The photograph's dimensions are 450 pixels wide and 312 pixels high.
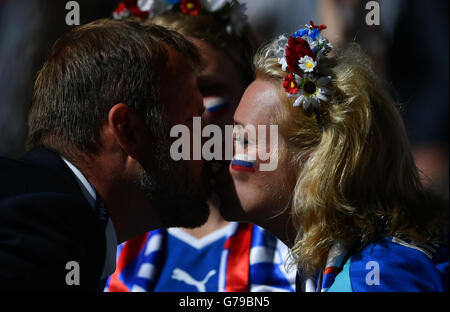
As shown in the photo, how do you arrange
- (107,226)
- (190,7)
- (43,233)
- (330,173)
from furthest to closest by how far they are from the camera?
(190,7), (330,173), (107,226), (43,233)

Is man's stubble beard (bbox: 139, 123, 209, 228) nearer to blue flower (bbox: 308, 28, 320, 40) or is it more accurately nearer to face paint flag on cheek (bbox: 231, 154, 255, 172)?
face paint flag on cheek (bbox: 231, 154, 255, 172)

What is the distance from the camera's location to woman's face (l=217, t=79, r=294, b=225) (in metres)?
2.62

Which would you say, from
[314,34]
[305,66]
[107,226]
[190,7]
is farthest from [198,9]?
[107,226]

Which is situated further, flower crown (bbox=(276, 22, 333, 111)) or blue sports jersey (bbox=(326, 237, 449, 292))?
flower crown (bbox=(276, 22, 333, 111))

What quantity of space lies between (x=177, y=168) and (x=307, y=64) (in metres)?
0.71

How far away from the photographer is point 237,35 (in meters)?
3.54

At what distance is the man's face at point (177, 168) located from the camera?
104 inches

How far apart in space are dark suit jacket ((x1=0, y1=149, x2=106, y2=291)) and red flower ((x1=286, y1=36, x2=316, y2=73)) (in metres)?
1.04

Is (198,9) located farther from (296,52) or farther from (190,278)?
(190,278)

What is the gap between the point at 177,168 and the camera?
2.70 m

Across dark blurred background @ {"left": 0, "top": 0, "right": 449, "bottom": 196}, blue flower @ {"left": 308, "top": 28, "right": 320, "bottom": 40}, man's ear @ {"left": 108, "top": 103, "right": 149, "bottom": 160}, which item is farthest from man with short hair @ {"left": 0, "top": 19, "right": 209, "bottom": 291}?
dark blurred background @ {"left": 0, "top": 0, "right": 449, "bottom": 196}
